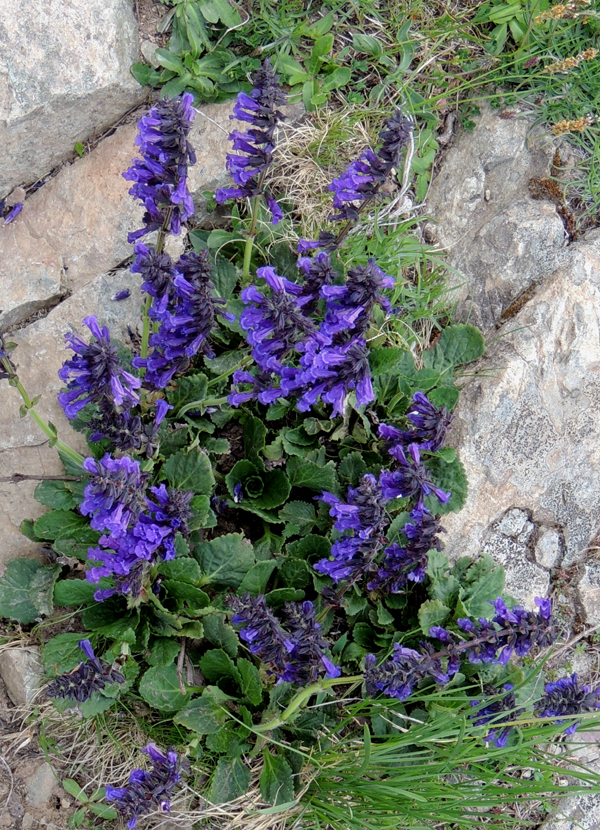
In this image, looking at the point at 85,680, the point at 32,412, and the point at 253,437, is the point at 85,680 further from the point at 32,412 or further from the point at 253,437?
the point at 253,437

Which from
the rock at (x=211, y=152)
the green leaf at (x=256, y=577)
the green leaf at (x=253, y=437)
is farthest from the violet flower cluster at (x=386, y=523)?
the rock at (x=211, y=152)

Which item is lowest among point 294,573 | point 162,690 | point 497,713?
point 497,713

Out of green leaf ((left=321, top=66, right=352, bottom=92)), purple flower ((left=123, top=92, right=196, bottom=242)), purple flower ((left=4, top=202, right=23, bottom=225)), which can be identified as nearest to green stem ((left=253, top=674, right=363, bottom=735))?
purple flower ((left=123, top=92, right=196, bottom=242))

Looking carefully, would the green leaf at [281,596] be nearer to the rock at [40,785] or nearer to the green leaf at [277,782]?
the green leaf at [277,782]

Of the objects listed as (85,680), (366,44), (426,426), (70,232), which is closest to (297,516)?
(426,426)

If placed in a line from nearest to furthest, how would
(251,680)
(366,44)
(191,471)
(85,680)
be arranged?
(85,680), (251,680), (191,471), (366,44)

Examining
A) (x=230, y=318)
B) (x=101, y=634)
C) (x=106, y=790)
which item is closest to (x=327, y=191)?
(x=230, y=318)
